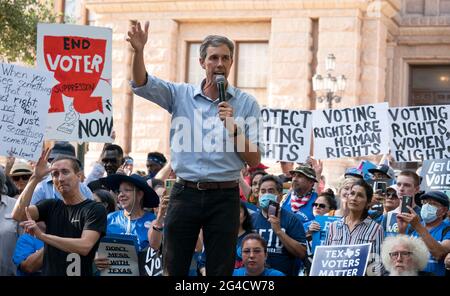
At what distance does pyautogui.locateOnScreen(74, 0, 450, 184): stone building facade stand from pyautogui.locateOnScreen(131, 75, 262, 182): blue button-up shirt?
1660 cm

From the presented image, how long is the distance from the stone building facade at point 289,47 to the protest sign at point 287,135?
9.59 metres

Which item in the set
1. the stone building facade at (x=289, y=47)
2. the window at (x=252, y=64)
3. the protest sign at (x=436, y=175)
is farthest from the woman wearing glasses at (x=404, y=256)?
the window at (x=252, y=64)

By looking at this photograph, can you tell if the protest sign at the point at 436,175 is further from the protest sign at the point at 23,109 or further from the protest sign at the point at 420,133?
the protest sign at the point at 23,109

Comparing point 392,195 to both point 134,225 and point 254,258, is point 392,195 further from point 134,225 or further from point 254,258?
point 134,225

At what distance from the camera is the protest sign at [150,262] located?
29.6 feet

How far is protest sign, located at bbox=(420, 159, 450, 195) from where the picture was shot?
38.0 feet

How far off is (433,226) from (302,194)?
2205mm

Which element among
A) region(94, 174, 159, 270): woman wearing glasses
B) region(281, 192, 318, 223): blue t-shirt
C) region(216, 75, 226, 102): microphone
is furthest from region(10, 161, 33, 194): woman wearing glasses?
region(216, 75, 226, 102): microphone

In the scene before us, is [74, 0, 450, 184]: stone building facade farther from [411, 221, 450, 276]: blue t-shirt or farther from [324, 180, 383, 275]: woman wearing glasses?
[324, 180, 383, 275]: woman wearing glasses

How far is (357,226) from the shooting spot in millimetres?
9117

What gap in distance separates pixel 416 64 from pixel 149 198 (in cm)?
1795

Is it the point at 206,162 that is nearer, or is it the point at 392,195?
the point at 206,162

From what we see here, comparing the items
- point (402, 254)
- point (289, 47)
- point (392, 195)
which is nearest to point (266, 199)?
point (392, 195)
